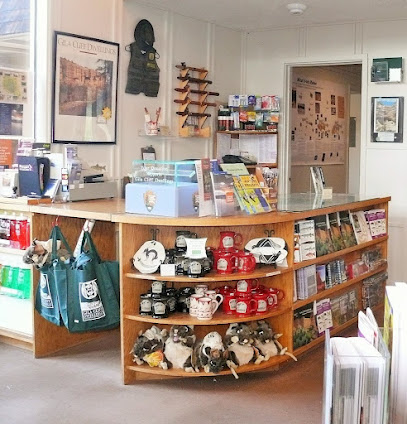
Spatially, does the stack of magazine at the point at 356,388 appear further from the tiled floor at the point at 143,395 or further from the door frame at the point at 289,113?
the door frame at the point at 289,113

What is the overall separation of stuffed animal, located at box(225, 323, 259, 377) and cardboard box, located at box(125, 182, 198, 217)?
721mm

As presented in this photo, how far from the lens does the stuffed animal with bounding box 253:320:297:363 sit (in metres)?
3.84

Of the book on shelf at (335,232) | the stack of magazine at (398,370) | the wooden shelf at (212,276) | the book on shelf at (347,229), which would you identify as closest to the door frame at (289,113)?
the book on shelf at (347,229)

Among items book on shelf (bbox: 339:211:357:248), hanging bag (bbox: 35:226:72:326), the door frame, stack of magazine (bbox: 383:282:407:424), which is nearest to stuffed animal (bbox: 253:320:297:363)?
book on shelf (bbox: 339:211:357:248)

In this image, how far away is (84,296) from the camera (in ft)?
12.6

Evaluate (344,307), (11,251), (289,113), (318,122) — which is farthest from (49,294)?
(318,122)

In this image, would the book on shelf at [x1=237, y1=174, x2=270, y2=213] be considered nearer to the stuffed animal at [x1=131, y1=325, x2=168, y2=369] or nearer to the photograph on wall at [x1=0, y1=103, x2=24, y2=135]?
the stuffed animal at [x1=131, y1=325, x2=168, y2=369]

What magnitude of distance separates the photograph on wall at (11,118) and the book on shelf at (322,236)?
7.57 feet

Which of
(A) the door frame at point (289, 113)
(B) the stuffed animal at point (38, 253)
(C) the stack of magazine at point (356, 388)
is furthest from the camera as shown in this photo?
(A) the door frame at point (289, 113)

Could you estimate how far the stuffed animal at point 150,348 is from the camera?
371 cm

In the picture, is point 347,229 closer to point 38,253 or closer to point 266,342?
point 266,342

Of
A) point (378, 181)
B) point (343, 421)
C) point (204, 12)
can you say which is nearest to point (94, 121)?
point (204, 12)

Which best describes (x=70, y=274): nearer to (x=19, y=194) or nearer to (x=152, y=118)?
(x=19, y=194)

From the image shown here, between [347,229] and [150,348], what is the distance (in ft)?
6.04
